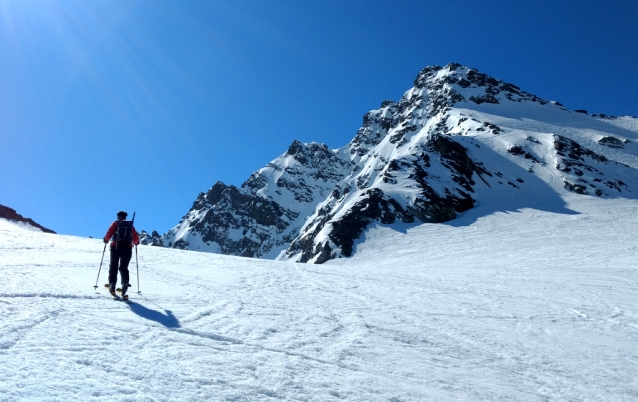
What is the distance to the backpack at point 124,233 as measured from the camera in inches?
340

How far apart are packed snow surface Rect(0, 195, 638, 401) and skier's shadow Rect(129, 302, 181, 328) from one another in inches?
1.2


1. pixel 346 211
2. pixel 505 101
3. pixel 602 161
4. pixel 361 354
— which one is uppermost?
pixel 505 101

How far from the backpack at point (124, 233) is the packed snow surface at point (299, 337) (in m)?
1.15

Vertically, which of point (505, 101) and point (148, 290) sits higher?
point (505, 101)

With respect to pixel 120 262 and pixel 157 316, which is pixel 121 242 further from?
pixel 157 316

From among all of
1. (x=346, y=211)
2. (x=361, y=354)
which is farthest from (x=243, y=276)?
(x=346, y=211)

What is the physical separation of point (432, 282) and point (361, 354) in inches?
357

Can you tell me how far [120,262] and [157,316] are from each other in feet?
8.89

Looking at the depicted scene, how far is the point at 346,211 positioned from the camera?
1567 inches

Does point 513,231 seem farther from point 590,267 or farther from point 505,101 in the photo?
point 505,101

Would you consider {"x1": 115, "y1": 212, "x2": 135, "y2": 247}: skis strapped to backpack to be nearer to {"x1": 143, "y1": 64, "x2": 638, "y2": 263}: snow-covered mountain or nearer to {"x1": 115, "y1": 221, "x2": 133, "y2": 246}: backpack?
{"x1": 115, "y1": 221, "x2": 133, "y2": 246}: backpack

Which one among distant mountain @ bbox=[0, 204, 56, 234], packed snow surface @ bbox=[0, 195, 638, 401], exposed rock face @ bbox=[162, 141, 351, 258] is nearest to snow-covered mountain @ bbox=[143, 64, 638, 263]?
exposed rock face @ bbox=[162, 141, 351, 258]

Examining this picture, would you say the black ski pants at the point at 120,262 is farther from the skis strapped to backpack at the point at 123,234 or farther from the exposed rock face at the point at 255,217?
the exposed rock face at the point at 255,217

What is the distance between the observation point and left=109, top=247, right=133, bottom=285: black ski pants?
827 cm
